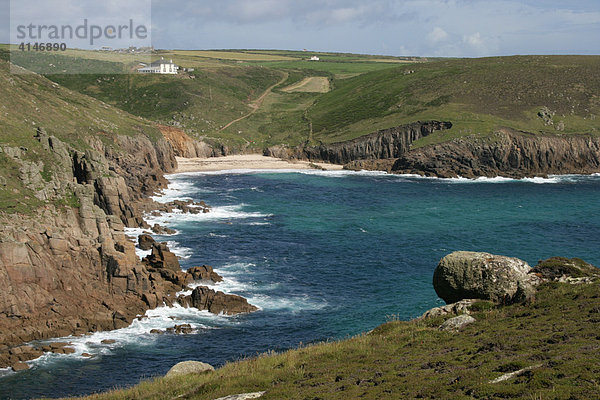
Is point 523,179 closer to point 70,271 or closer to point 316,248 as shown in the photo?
point 316,248

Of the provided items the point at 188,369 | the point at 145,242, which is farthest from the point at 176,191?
the point at 188,369

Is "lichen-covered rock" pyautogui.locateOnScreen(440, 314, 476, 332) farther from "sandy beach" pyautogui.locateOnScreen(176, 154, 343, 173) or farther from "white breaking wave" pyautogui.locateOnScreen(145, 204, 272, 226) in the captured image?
"sandy beach" pyautogui.locateOnScreen(176, 154, 343, 173)

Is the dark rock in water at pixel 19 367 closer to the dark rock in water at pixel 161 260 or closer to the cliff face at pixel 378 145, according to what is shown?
the dark rock in water at pixel 161 260

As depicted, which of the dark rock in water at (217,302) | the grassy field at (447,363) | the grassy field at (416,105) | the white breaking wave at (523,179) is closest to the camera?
the grassy field at (447,363)

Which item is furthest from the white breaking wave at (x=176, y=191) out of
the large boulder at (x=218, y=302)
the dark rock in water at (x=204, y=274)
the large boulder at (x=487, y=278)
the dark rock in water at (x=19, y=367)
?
the large boulder at (x=487, y=278)

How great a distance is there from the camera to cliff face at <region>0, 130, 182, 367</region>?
152 ft

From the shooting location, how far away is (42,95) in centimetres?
10575

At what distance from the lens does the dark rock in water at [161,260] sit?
6053 cm

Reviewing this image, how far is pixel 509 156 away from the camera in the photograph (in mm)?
136000

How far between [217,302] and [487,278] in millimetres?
27662

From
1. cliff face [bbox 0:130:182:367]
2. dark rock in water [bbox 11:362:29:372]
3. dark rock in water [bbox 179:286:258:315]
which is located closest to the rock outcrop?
cliff face [bbox 0:130:182:367]

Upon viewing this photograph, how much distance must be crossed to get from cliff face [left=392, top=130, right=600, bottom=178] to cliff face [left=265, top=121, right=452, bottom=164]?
28.5 feet

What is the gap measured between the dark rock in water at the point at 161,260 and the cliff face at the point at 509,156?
86012 millimetres

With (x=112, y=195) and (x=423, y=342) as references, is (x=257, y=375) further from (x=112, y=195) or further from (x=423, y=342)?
(x=112, y=195)
